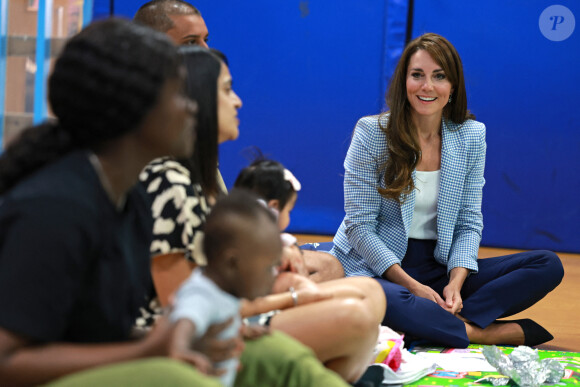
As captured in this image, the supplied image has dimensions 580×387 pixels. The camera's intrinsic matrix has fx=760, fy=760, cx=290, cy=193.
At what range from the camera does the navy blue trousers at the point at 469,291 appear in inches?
108

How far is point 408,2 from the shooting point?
504 cm

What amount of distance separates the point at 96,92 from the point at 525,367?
68.7 inches

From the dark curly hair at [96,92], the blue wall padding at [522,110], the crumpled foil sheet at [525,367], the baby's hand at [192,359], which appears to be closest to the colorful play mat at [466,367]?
the crumpled foil sheet at [525,367]

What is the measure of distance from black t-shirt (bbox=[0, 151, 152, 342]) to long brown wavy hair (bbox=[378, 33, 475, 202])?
6.06ft

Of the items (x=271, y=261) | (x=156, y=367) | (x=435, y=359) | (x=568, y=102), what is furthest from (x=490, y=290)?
(x=568, y=102)

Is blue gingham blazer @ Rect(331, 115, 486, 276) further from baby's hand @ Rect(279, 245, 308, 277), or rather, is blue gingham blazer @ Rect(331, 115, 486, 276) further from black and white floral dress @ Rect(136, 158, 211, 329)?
black and white floral dress @ Rect(136, 158, 211, 329)

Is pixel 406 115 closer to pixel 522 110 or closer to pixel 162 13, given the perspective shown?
pixel 162 13

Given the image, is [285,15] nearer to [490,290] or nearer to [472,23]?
[472,23]

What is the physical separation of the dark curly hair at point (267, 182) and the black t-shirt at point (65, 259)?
3.26 feet

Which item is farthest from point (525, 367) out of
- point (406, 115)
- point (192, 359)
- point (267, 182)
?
point (192, 359)

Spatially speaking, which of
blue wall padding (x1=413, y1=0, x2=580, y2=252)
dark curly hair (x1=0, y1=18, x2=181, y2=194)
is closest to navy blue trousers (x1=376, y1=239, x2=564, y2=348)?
dark curly hair (x1=0, y1=18, x2=181, y2=194)

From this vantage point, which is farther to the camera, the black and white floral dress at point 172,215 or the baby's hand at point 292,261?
the baby's hand at point 292,261

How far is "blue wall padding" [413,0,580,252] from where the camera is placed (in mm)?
5020

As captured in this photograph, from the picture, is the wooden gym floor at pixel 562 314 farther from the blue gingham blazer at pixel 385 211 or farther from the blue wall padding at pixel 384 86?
the blue wall padding at pixel 384 86
